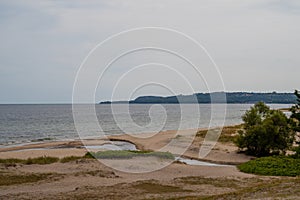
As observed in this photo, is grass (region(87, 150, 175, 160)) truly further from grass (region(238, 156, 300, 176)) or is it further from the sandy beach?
grass (region(238, 156, 300, 176))

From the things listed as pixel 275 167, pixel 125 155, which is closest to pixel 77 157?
pixel 125 155

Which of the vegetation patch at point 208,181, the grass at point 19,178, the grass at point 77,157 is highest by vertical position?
the grass at point 77,157

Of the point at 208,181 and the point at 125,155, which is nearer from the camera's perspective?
the point at 208,181

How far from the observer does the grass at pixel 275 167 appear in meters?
28.0

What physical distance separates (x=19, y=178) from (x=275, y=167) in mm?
18071

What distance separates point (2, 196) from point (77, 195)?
378 cm

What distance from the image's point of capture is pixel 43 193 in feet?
68.8

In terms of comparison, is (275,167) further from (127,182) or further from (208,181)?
(127,182)

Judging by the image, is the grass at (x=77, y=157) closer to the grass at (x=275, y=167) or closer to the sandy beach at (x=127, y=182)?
the sandy beach at (x=127, y=182)

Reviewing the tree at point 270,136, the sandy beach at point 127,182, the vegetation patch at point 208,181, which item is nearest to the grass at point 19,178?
the sandy beach at point 127,182

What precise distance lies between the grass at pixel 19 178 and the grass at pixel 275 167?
14.8 m

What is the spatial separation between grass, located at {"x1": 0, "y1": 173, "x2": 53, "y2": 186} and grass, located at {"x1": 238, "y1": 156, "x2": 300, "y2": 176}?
1475 centimetres

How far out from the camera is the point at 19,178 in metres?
25.8

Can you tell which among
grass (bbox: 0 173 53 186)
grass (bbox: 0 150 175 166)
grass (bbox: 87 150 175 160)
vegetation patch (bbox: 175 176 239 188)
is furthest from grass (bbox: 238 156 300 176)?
grass (bbox: 0 173 53 186)
